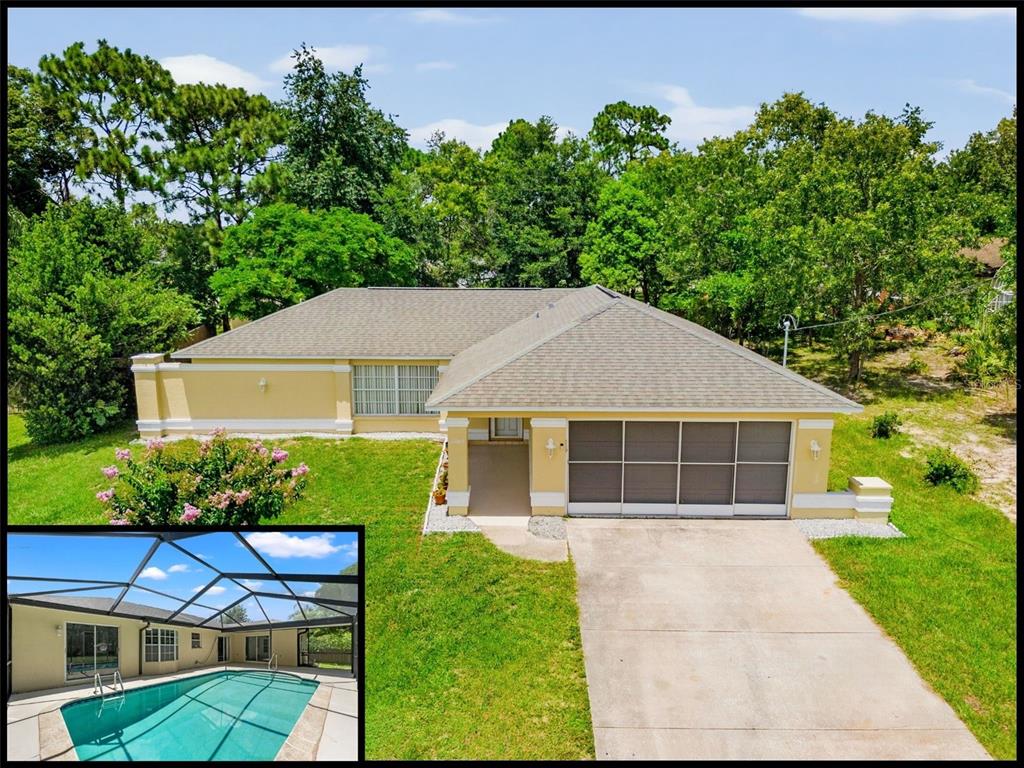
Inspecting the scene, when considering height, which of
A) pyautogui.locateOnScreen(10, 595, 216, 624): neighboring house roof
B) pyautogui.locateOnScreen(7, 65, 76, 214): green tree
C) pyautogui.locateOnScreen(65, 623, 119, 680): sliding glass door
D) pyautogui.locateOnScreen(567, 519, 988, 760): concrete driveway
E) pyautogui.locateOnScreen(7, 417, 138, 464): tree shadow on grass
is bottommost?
pyautogui.locateOnScreen(7, 417, 138, 464): tree shadow on grass

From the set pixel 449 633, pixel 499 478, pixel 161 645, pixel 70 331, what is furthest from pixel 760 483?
pixel 70 331

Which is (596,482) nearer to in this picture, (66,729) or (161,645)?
(161,645)

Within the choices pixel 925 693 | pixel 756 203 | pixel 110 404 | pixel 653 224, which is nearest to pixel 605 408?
pixel 925 693

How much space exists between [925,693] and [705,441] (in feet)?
19.7

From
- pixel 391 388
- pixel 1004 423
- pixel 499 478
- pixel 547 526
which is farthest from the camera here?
pixel 1004 423

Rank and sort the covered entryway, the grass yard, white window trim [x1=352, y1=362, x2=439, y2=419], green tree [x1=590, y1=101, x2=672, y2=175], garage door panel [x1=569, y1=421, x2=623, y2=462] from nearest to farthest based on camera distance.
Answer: the grass yard < garage door panel [x1=569, y1=421, x2=623, y2=462] < the covered entryway < white window trim [x1=352, y1=362, x2=439, y2=419] < green tree [x1=590, y1=101, x2=672, y2=175]

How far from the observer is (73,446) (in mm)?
20188

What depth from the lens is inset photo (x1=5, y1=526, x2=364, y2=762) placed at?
496 centimetres

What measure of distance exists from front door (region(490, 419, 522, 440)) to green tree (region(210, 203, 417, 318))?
1238 centimetres

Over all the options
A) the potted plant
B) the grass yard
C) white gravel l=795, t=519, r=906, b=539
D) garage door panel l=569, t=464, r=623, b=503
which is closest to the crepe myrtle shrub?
the potted plant

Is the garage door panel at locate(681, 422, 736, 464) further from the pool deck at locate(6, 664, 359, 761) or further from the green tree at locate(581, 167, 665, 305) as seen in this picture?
the green tree at locate(581, 167, 665, 305)

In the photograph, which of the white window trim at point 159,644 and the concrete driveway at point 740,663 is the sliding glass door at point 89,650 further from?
the concrete driveway at point 740,663

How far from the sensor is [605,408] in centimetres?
1313

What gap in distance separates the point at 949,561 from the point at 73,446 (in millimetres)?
23085
